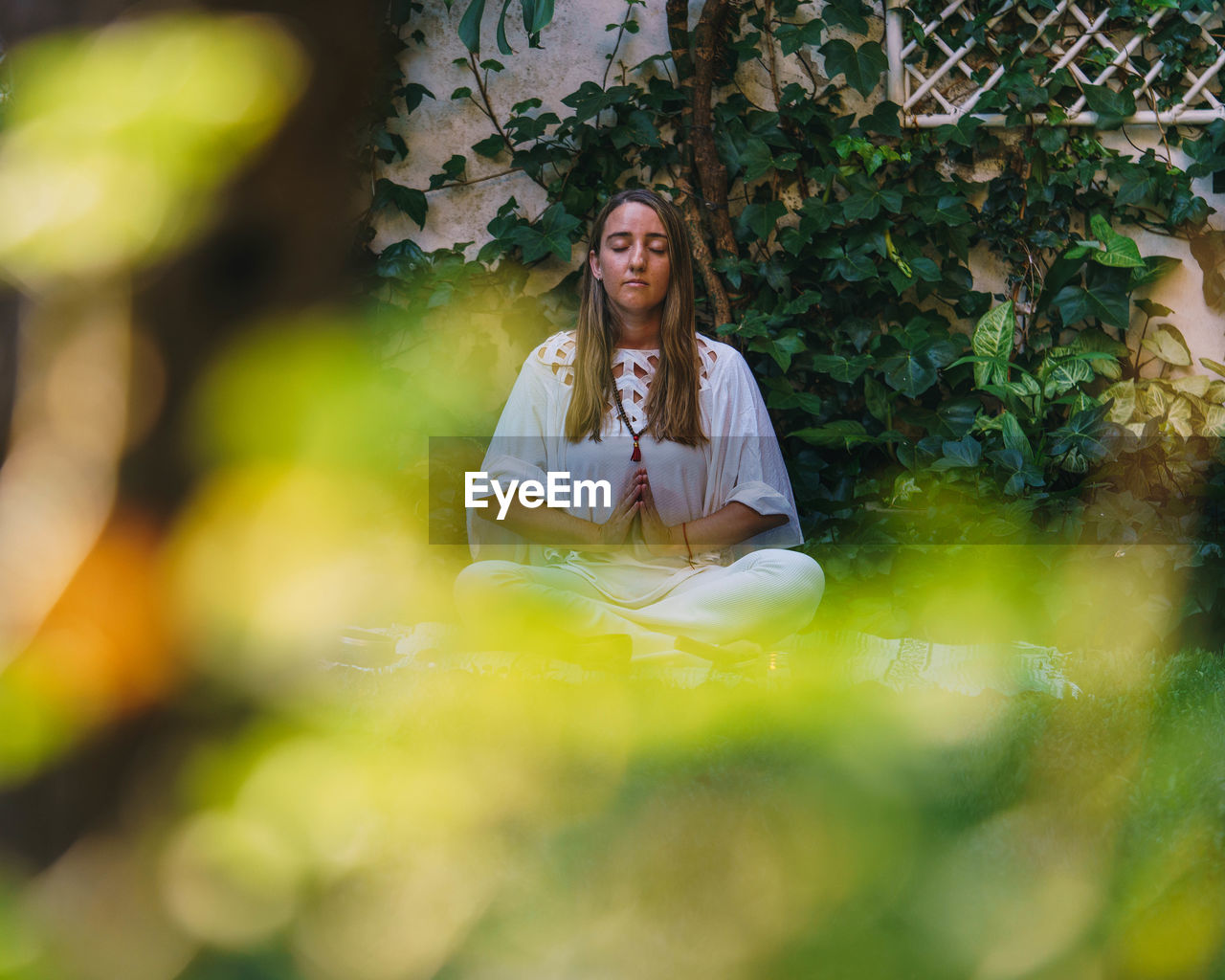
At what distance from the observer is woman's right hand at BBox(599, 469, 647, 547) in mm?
2275

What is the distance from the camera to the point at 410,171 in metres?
3.53

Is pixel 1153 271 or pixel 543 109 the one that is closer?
pixel 1153 271

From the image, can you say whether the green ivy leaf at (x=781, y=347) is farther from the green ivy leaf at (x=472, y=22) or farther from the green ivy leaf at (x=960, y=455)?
Result: the green ivy leaf at (x=472, y=22)

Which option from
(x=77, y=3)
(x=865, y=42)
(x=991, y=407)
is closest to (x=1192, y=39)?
(x=865, y=42)

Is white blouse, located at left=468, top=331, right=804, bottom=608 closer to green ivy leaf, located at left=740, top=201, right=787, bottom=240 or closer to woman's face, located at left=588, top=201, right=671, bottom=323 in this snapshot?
woman's face, located at left=588, top=201, right=671, bottom=323

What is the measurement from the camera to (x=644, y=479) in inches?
89.7

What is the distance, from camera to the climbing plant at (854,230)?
10.5 ft

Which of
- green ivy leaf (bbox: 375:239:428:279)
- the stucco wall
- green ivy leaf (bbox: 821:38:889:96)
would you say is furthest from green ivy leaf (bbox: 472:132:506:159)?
green ivy leaf (bbox: 821:38:889:96)

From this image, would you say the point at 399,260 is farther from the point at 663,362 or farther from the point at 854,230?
the point at 854,230

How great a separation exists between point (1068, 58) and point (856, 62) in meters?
0.75

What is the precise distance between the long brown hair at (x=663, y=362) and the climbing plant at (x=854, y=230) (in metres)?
0.81

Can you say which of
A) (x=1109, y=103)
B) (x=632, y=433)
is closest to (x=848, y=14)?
(x=1109, y=103)

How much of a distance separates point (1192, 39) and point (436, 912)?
3.67 metres

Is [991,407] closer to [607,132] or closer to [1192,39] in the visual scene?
[1192,39]
